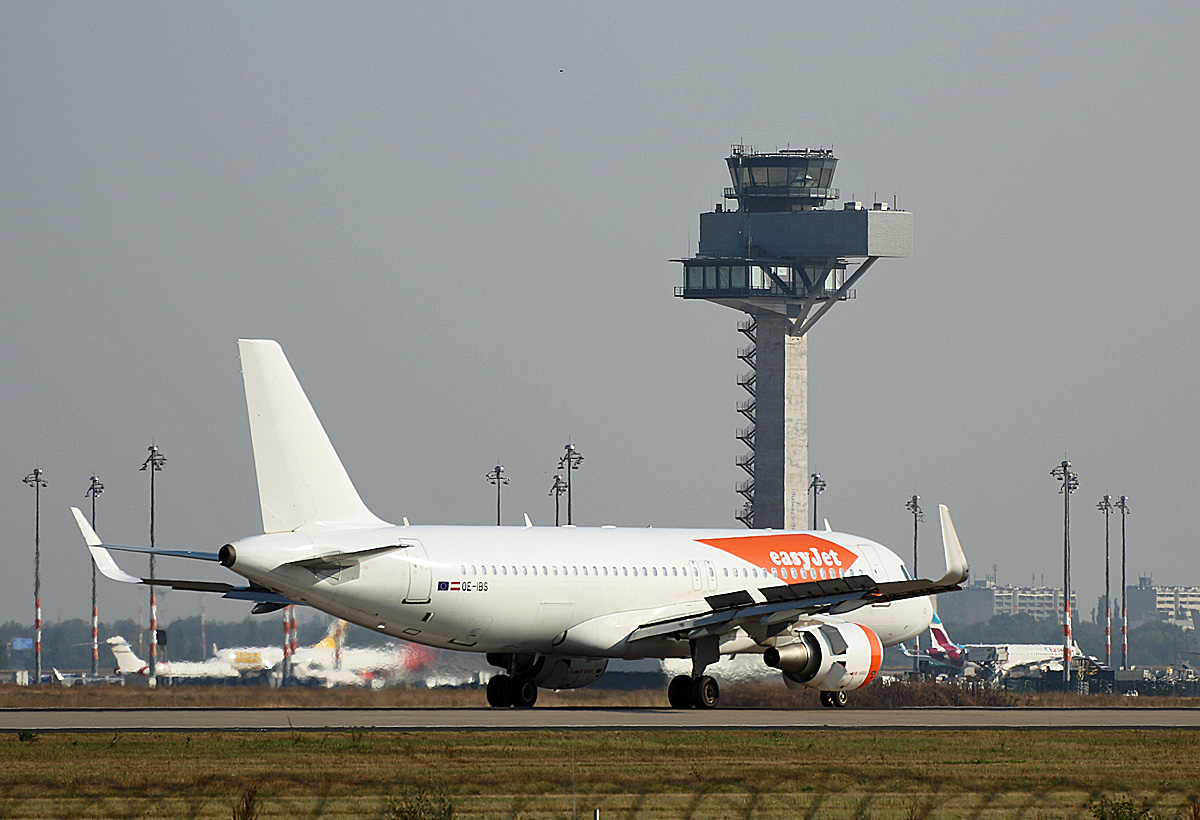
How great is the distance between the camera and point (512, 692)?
4234 centimetres

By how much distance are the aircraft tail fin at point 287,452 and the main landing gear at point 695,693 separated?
8.52 metres

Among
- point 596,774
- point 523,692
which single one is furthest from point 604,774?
point 523,692

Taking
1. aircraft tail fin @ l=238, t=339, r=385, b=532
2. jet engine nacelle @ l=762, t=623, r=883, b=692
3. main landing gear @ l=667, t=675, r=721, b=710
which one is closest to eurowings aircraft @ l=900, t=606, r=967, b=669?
jet engine nacelle @ l=762, t=623, r=883, b=692

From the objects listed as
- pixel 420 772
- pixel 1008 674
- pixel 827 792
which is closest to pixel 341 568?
pixel 420 772

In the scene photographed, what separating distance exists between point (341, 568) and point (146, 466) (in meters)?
56.6

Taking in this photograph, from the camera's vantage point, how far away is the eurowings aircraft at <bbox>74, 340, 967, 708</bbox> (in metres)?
37.0

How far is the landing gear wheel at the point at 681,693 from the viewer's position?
41.5 meters

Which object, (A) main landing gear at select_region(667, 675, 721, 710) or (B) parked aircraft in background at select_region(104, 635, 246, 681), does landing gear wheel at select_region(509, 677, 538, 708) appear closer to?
(A) main landing gear at select_region(667, 675, 721, 710)

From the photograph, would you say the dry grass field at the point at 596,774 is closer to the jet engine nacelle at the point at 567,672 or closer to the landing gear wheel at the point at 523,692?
the landing gear wheel at the point at 523,692

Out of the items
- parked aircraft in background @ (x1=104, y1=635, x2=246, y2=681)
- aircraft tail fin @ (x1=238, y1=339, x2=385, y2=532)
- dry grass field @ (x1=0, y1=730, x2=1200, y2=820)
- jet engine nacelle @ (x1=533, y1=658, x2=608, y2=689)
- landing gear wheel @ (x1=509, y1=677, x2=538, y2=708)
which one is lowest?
parked aircraft in background @ (x1=104, y1=635, x2=246, y2=681)

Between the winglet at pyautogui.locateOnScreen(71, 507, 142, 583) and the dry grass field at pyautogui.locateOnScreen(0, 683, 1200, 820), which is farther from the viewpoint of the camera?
the winglet at pyautogui.locateOnScreen(71, 507, 142, 583)

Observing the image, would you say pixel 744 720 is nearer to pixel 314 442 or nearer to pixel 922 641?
pixel 314 442

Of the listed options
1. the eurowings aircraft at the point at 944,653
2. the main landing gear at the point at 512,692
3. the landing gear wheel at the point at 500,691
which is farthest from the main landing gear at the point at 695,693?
the eurowings aircraft at the point at 944,653

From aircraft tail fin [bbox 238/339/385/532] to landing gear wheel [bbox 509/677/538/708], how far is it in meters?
6.58
